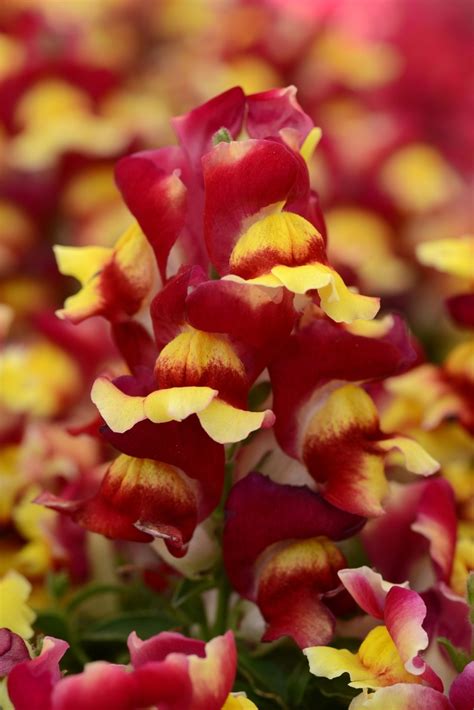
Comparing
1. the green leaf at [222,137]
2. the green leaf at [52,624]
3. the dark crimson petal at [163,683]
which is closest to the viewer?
the dark crimson petal at [163,683]

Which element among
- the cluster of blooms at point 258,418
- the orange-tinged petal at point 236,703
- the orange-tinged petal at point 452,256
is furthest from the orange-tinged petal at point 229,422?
the orange-tinged petal at point 452,256

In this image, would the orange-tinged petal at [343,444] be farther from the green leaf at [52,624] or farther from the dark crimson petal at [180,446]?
the green leaf at [52,624]

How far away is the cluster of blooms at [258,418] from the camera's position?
502 millimetres

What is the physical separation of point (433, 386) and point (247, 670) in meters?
0.24

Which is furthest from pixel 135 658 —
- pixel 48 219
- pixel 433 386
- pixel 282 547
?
pixel 48 219

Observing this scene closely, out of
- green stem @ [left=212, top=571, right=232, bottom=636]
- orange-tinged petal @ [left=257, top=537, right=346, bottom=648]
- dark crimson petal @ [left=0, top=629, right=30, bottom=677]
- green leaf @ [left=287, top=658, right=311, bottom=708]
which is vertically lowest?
green leaf @ [left=287, top=658, right=311, bottom=708]

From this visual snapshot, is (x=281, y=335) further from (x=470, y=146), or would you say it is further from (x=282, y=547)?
(x=470, y=146)

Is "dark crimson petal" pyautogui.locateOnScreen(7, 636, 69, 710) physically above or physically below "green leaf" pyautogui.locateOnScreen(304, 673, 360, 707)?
above

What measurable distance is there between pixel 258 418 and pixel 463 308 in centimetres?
28

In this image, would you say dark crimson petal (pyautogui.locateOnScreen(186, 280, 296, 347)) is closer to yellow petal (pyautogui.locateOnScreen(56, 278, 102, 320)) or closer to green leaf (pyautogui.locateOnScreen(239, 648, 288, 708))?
yellow petal (pyautogui.locateOnScreen(56, 278, 102, 320))

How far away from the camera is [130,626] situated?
2.11ft

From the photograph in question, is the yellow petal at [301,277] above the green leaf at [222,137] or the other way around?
the other way around

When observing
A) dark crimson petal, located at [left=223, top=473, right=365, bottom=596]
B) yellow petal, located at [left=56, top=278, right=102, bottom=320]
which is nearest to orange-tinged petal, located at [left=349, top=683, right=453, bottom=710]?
dark crimson petal, located at [left=223, top=473, right=365, bottom=596]

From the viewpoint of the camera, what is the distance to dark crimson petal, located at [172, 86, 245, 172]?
0.58 m
